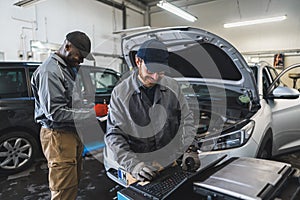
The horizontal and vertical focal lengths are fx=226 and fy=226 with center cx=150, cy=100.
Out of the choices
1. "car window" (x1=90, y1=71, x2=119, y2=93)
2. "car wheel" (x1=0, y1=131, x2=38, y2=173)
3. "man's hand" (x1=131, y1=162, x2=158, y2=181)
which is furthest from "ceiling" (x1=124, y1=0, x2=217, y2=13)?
"man's hand" (x1=131, y1=162, x2=158, y2=181)

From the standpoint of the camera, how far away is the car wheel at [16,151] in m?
2.82

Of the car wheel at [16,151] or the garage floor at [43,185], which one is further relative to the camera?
the car wheel at [16,151]

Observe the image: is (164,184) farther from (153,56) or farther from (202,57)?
(202,57)

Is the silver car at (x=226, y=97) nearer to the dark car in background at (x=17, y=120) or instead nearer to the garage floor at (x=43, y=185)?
the garage floor at (x=43, y=185)

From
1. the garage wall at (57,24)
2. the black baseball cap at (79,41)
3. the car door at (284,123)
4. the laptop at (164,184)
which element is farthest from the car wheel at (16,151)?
the garage wall at (57,24)

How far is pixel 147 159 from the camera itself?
1211mm

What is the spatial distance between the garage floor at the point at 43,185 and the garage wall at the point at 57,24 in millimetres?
4227

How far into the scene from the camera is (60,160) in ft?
5.20

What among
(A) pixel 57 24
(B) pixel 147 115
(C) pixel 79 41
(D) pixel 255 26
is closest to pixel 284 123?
(B) pixel 147 115

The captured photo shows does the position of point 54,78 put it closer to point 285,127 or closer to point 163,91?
point 163,91

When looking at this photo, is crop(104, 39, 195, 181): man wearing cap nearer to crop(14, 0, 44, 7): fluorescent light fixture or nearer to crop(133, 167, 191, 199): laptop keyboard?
crop(133, 167, 191, 199): laptop keyboard

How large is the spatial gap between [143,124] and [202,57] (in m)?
1.88

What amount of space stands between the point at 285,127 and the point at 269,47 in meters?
6.71

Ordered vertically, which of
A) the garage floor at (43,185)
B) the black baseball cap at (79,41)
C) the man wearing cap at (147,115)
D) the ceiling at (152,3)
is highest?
the ceiling at (152,3)
